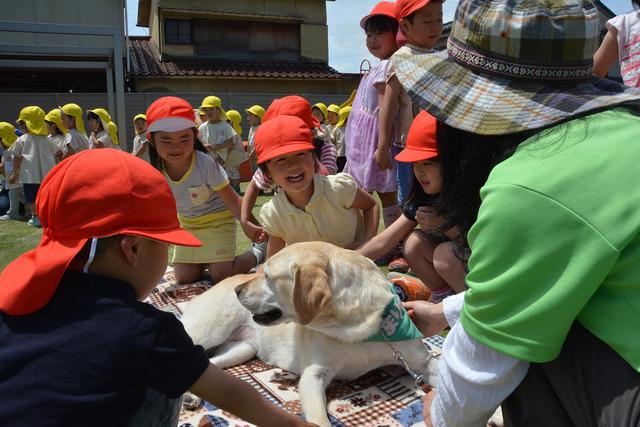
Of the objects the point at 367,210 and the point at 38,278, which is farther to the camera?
the point at 367,210

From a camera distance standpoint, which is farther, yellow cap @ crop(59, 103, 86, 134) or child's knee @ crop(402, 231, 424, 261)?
yellow cap @ crop(59, 103, 86, 134)

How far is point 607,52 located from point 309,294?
2.91 metres

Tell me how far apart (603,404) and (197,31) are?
24451mm

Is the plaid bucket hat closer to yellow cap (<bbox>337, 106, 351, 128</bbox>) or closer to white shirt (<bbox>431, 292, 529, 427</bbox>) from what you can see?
white shirt (<bbox>431, 292, 529, 427</bbox>)

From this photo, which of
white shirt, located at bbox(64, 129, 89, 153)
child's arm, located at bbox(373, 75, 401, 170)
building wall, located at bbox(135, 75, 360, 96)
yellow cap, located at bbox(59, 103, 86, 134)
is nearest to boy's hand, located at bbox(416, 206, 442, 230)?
child's arm, located at bbox(373, 75, 401, 170)

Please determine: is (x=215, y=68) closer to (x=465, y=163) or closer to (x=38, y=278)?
(x=38, y=278)

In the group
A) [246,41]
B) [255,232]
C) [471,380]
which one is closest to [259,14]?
[246,41]

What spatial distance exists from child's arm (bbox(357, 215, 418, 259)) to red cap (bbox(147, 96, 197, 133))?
189 cm

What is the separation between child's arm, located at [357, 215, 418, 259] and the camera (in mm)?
3432

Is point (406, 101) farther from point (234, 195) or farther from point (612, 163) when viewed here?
point (612, 163)

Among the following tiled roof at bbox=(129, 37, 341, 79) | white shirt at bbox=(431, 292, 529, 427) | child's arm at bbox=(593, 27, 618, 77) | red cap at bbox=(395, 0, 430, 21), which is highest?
red cap at bbox=(395, 0, 430, 21)

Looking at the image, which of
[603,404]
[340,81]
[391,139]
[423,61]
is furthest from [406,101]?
[340,81]

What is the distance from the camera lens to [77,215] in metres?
1.44

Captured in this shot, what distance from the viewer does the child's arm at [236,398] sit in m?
1.51
